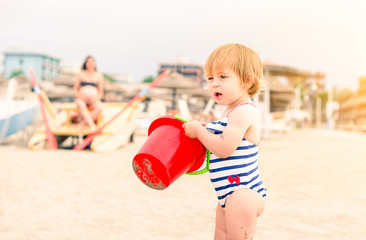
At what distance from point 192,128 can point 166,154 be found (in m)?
0.13

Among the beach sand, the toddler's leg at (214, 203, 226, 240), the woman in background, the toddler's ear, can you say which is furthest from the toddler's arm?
the woman in background

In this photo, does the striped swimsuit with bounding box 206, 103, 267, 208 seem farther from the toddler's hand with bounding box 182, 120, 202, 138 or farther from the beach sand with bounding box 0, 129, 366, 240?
the beach sand with bounding box 0, 129, 366, 240

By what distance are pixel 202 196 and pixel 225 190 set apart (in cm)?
207

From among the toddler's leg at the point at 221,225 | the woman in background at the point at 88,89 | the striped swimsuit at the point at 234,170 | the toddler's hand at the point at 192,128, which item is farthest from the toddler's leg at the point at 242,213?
the woman in background at the point at 88,89

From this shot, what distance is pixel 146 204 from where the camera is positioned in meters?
3.13

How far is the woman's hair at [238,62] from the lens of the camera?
1465 mm

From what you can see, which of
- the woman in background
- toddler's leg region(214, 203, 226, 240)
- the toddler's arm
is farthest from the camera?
the woman in background

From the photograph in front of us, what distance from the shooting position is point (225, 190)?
1.47 metres

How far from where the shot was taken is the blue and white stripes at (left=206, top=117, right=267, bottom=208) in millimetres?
1448

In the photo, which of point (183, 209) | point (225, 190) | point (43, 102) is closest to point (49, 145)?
point (43, 102)

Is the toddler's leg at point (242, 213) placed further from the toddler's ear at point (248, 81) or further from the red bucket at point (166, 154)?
the toddler's ear at point (248, 81)

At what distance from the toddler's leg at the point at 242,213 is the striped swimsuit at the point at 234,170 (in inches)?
1.3

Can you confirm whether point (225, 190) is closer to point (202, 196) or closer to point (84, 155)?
point (202, 196)

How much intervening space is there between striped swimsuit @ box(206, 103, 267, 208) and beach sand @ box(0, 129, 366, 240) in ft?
3.12
